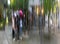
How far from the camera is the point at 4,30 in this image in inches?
87.7

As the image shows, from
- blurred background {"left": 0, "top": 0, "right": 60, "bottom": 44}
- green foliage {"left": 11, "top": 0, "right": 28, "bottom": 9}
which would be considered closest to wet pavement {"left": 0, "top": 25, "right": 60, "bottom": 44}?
blurred background {"left": 0, "top": 0, "right": 60, "bottom": 44}

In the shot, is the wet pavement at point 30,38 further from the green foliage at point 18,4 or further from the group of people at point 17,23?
the green foliage at point 18,4

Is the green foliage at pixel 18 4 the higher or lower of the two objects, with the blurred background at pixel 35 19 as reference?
higher

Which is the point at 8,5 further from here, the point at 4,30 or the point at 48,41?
the point at 48,41

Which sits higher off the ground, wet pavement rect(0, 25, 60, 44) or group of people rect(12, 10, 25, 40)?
group of people rect(12, 10, 25, 40)

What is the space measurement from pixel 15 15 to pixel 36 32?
0.33 meters

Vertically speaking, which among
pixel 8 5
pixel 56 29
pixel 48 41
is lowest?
pixel 48 41

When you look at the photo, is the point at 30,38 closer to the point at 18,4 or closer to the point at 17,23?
the point at 17,23

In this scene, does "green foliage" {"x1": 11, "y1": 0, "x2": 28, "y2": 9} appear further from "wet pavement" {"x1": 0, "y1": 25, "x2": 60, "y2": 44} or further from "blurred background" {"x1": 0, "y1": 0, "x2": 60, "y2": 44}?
"wet pavement" {"x1": 0, "y1": 25, "x2": 60, "y2": 44}

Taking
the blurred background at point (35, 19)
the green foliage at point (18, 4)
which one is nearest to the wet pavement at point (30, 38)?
the blurred background at point (35, 19)

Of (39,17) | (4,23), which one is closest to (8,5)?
(4,23)

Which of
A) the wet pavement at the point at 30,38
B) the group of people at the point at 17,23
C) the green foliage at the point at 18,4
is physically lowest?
the wet pavement at the point at 30,38

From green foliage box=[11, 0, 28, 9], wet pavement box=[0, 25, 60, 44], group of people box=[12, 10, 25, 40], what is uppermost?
green foliage box=[11, 0, 28, 9]

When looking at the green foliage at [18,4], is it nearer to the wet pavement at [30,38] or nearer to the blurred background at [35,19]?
the blurred background at [35,19]
